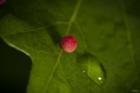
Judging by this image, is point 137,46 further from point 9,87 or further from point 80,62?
point 9,87

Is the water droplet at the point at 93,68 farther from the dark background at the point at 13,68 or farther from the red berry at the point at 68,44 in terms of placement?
the dark background at the point at 13,68

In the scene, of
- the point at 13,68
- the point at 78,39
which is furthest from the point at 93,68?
the point at 13,68

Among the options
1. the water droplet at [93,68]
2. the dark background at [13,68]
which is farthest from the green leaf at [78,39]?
the dark background at [13,68]

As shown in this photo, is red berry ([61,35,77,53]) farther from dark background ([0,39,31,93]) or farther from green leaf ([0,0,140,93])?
dark background ([0,39,31,93])

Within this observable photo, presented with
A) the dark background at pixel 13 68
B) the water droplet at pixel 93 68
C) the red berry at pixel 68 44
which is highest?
the red berry at pixel 68 44

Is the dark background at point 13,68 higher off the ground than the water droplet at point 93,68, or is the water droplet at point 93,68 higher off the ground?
the water droplet at point 93,68

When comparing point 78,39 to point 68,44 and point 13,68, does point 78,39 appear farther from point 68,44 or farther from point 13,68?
point 13,68

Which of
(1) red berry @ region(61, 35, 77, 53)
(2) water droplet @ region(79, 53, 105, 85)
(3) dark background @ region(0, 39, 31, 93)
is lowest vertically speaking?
(3) dark background @ region(0, 39, 31, 93)

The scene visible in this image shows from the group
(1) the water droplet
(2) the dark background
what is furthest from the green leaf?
(2) the dark background
